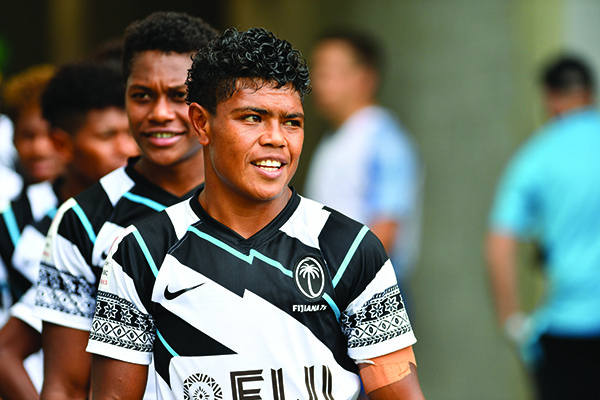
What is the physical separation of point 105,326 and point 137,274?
0.18 metres

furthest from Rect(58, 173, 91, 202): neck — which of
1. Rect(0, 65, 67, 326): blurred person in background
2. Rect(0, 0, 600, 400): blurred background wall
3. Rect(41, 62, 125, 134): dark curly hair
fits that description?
Rect(0, 0, 600, 400): blurred background wall

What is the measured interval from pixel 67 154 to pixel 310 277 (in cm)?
192

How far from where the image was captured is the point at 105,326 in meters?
2.68

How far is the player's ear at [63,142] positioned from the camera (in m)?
4.14

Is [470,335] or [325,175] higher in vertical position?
[325,175]

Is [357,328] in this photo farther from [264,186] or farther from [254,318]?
[264,186]

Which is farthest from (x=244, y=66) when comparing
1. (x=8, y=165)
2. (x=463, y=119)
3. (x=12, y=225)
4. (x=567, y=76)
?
(x=463, y=119)

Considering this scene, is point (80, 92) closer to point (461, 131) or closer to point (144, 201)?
point (144, 201)

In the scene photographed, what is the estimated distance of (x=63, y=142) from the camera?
421 cm

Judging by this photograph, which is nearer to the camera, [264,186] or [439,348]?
[264,186]

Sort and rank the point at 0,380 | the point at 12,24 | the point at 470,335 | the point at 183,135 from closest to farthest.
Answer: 1. the point at 183,135
2. the point at 0,380
3. the point at 470,335
4. the point at 12,24

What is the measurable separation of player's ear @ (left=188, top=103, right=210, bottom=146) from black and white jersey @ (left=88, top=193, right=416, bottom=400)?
239mm

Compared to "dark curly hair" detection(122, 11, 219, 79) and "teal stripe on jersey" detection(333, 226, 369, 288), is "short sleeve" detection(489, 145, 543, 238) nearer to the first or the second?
"dark curly hair" detection(122, 11, 219, 79)

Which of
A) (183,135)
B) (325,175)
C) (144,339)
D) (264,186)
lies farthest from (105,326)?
(325,175)
